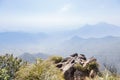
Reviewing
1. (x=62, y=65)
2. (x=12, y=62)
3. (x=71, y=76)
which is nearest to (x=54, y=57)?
(x=62, y=65)

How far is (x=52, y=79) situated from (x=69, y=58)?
11113 millimetres

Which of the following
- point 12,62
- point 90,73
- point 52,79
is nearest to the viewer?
point 52,79

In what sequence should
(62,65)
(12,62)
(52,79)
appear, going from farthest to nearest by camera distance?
(12,62) → (62,65) → (52,79)

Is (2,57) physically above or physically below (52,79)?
above

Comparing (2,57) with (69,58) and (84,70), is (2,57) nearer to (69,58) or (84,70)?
(69,58)

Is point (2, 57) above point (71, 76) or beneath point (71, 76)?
above

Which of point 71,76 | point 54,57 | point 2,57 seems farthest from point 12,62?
point 71,76

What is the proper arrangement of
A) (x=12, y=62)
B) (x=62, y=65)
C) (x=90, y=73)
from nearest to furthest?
(x=90, y=73) < (x=62, y=65) < (x=12, y=62)

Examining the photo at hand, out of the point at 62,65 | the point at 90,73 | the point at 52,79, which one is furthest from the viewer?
the point at 62,65

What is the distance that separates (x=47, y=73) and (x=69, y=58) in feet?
33.7

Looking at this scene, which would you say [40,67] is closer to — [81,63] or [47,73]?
[47,73]

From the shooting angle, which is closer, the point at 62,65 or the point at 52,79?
the point at 52,79

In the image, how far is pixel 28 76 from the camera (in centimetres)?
4478

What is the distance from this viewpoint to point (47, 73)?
4425 centimetres
